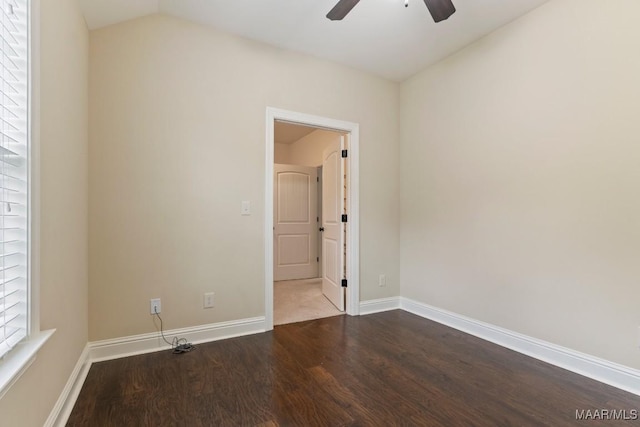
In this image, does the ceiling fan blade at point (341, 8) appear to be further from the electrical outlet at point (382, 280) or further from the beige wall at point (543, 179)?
Result: the electrical outlet at point (382, 280)

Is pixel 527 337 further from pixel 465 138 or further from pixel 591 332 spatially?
pixel 465 138

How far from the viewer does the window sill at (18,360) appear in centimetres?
96

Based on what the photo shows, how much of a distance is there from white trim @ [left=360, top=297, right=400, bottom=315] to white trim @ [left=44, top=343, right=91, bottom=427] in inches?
95.9

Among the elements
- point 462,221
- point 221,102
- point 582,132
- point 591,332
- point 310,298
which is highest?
point 221,102

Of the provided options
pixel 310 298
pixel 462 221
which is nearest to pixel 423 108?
pixel 462 221

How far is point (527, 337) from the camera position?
231 centimetres

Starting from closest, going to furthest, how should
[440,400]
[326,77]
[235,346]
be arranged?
1. [440,400]
2. [235,346]
3. [326,77]

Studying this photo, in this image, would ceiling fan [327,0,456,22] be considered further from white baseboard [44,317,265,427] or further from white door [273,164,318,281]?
white door [273,164,318,281]

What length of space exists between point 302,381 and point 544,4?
330 cm

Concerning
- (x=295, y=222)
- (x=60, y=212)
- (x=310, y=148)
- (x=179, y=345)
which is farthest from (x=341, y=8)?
(x=295, y=222)

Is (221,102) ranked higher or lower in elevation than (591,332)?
higher

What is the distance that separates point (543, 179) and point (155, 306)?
127 inches

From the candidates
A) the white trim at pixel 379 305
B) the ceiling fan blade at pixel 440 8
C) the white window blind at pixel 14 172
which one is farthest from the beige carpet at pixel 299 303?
the ceiling fan blade at pixel 440 8

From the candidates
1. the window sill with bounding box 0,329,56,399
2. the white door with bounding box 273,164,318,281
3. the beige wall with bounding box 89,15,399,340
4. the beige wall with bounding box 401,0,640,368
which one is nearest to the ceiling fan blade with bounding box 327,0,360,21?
the beige wall with bounding box 89,15,399,340
